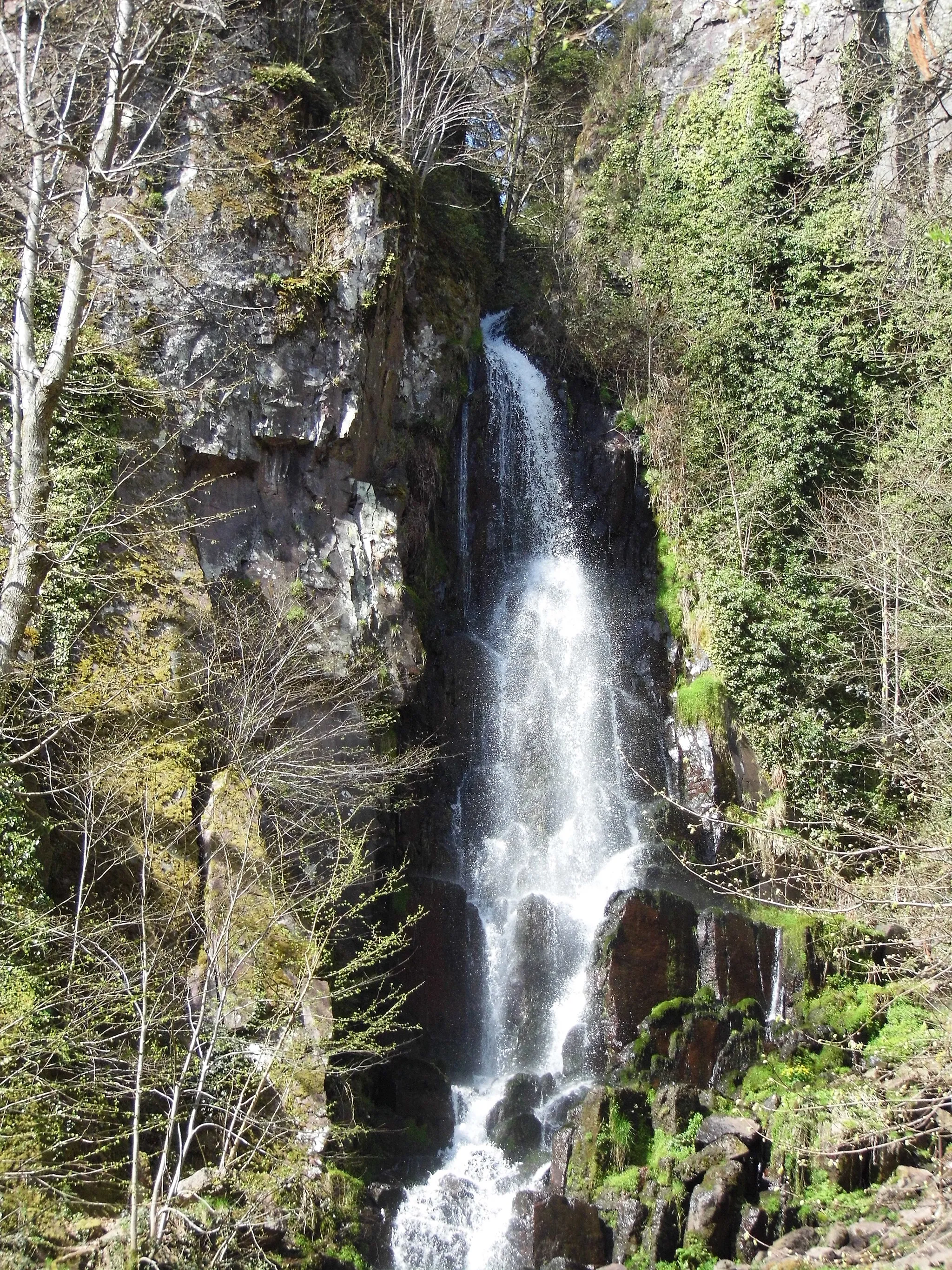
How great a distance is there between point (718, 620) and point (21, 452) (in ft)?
35.2

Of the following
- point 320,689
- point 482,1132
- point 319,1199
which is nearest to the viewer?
point 319,1199

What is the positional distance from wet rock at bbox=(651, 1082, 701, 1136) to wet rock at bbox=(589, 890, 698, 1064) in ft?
3.61

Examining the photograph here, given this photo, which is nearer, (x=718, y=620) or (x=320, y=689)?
(x=320, y=689)

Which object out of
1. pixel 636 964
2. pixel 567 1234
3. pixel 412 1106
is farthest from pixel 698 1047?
pixel 412 1106

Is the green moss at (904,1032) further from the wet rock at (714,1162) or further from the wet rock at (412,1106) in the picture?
the wet rock at (412,1106)

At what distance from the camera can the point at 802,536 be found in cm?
1570

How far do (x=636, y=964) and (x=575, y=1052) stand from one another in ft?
4.40

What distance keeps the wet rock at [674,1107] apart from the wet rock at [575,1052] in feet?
4.11

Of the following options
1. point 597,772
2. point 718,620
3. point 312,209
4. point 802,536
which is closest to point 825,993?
point 597,772

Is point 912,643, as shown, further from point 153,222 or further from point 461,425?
point 153,222

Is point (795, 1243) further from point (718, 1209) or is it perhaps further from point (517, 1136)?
point (517, 1136)

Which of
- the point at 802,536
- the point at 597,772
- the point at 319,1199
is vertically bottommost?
the point at 319,1199

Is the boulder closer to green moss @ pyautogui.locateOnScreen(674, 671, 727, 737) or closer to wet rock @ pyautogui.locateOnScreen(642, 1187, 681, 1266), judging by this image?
wet rock @ pyautogui.locateOnScreen(642, 1187, 681, 1266)

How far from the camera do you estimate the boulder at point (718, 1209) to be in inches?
362
